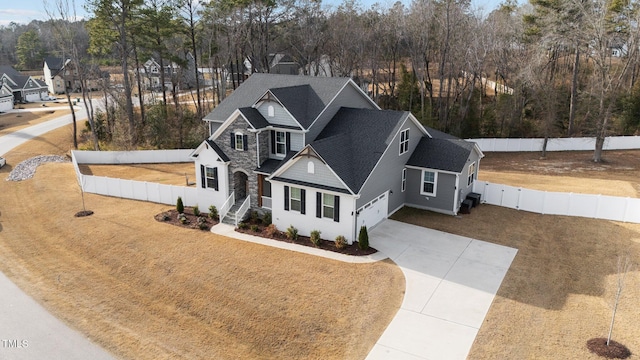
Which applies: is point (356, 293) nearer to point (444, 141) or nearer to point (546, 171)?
point (444, 141)

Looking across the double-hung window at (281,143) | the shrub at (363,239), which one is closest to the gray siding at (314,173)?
the shrub at (363,239)

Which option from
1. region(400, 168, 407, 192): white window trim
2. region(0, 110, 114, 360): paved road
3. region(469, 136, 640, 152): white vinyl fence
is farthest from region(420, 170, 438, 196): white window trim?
region(469, 136, 640, 152): white vinyl fence

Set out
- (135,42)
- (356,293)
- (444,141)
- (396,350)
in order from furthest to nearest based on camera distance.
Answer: (135,42)
(444,141)
(356,293)
(396,350)

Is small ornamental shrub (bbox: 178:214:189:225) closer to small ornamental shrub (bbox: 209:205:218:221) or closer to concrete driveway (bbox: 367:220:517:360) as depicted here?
small ornamental shrub (bbox: 209:205:218:221)

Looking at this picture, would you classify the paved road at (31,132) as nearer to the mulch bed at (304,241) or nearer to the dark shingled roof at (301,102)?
the mulch bed at (304,241)

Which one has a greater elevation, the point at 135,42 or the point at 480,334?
the point at 135,42

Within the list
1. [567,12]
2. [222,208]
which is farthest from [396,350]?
[567,12]
